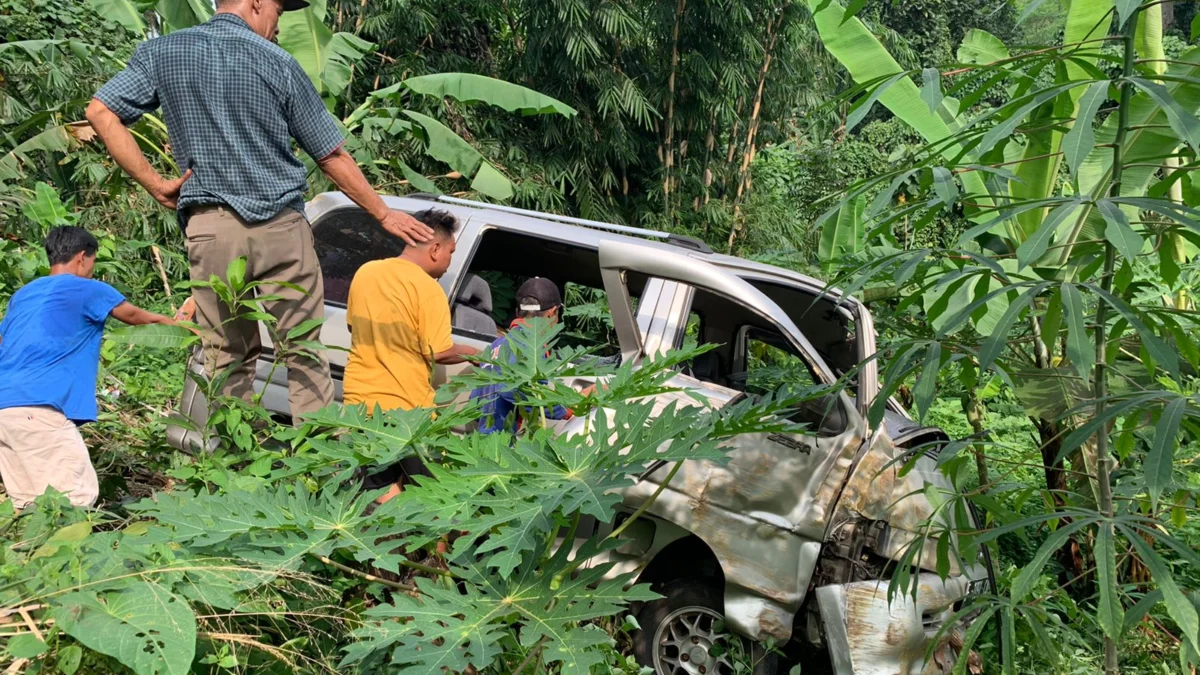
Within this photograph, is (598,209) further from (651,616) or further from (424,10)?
(651,616)

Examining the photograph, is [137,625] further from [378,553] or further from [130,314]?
[130,314]

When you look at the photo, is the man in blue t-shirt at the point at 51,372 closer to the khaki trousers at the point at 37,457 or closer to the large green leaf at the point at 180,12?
the khaki trousers at the point at 37,457

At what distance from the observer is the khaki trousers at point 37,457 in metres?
4.30

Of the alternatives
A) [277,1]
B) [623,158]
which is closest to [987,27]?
[623,158]

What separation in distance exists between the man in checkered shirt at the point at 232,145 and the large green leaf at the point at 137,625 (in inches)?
63.3

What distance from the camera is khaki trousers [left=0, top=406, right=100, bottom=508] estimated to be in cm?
430

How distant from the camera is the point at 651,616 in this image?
413cm

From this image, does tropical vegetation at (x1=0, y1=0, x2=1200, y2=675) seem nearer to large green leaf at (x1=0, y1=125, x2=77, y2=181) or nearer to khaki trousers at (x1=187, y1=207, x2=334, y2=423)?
large green leaf at (x1=0, y1=125, x2=77, y2=181)

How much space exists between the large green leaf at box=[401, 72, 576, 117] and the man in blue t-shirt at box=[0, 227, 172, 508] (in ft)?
11.7

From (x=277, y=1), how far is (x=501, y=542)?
103 inches

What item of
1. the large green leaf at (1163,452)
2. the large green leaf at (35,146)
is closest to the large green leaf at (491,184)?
the large green leaf at (35,146)

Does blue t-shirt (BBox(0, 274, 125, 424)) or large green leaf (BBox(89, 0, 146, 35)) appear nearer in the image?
blue t-shirt (BBox(0, 274, 125, 424))

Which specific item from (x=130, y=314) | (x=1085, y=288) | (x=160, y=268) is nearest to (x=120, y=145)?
(x=130, y=314)

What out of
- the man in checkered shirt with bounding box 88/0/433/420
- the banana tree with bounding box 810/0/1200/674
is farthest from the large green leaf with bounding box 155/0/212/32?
the banana tree with bounding box 810/0/1200/674
